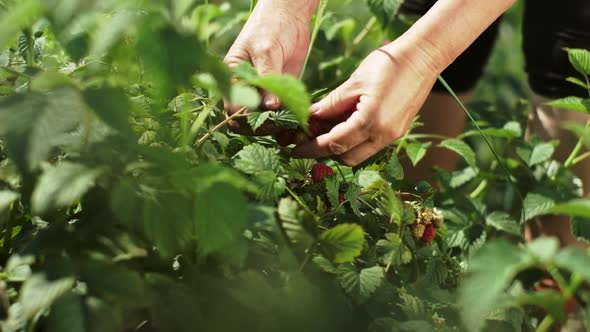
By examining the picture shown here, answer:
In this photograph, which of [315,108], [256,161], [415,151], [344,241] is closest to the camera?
[344,241]

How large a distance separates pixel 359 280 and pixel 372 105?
0.31m

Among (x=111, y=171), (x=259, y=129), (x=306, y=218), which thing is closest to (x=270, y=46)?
(x=259, y=129)

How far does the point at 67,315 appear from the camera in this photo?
72 cm

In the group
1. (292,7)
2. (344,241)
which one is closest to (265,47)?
(292,7)

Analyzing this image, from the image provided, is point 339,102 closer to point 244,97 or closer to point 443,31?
point 443,31

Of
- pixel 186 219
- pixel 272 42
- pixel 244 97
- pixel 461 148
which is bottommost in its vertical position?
pixel 461 148

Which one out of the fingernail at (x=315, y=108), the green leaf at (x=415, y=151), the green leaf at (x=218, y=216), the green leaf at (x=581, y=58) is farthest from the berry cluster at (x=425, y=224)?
the green leaf at (x=218, y=216)

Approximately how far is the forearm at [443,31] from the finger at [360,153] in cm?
17

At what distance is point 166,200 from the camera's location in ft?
2.41

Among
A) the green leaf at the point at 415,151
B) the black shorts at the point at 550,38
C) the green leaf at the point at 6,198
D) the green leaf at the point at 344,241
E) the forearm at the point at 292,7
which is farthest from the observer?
the black shorts at the point at 550,38

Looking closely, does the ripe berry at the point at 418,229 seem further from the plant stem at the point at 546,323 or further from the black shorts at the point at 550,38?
the black shorts at the point at 550,38

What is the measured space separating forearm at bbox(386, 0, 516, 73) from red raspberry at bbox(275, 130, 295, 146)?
0.22 meters

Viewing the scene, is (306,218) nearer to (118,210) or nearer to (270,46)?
(118,210)

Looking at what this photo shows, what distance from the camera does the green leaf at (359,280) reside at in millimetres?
991
